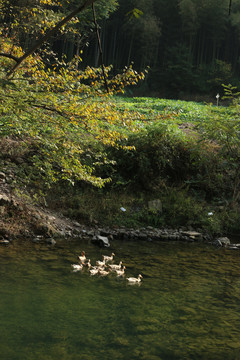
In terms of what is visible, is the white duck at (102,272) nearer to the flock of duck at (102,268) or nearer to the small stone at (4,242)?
the flock of duck at (102,268)

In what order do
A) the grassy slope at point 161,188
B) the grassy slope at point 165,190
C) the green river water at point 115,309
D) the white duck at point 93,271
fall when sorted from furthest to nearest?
the grassy slope at point 165,190 < the grassy slope at point 161,188 < the white duck at point 93,271 < the green river water at point 115,309

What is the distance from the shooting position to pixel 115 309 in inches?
233

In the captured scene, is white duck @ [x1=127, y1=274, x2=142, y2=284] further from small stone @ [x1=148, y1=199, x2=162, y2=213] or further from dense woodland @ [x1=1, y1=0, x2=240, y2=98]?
dense woodland @ [x1=1, y1=0, x2=240, y2=98]

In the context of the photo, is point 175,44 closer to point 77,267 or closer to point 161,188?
point 161,188

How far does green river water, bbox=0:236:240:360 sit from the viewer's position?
15.3ft

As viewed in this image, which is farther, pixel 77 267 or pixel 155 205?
pixel 155 205

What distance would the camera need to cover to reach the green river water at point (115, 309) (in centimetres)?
466

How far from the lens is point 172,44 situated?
59312 mm

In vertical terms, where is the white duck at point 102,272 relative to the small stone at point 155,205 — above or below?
below

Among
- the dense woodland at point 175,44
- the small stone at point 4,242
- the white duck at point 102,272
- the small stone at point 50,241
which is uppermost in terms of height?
the dense woodland at point 175,44

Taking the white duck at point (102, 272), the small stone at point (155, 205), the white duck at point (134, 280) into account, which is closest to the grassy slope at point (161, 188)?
the small stone at point (155, 205)

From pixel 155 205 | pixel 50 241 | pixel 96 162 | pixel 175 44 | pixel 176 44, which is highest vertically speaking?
pixel 175 44

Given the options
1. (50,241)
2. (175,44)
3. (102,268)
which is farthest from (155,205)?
(175,44)

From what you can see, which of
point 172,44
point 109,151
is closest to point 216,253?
point 109,151
